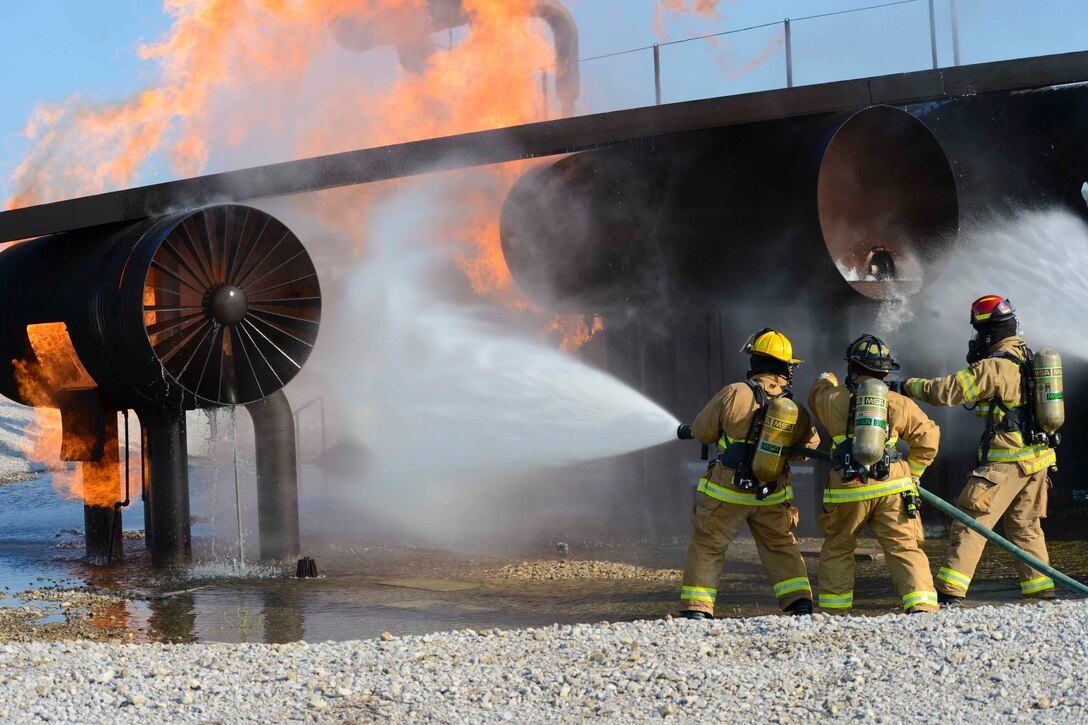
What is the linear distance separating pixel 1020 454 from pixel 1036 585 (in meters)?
0.78

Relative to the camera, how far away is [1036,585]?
21.4 feet

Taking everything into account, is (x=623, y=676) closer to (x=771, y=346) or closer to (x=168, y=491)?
(x=771, y=346)

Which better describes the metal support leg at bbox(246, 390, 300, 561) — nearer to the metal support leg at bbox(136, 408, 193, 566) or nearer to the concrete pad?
the metal support leg at bbox(136, 408, 193, 566)

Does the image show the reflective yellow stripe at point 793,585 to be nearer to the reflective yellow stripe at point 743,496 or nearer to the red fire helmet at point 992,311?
the reflective yellow stripe at point 743,496

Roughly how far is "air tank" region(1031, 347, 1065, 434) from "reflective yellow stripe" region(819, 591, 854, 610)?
163 cm

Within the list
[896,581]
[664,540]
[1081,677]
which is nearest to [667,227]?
[664,540]

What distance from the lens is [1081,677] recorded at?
13.7 ft

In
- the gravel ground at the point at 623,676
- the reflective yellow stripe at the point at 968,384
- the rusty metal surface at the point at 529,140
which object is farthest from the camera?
the rusty metal surface at the point at 529,140

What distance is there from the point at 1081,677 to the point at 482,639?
259 cm

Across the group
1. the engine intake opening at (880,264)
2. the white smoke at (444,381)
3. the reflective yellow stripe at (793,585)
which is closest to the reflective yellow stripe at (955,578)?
the reflective yellow stripe at (793,585)

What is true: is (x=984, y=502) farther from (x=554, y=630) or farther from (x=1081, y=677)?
(x=554, y=630)

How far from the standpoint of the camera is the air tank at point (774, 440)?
19.6ft

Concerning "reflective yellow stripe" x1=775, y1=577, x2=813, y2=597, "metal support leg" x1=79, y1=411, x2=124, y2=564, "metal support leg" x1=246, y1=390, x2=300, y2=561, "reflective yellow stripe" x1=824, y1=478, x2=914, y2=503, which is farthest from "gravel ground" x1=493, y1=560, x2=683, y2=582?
"metal support leg" x1=79, y1=411, x2=124, y2=564

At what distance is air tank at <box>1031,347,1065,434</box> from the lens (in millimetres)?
6410
